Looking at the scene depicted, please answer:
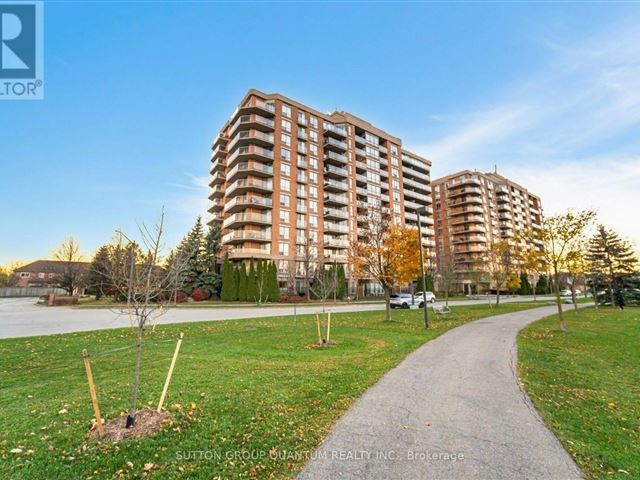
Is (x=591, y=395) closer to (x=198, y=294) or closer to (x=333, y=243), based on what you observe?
(x=198, y=294)

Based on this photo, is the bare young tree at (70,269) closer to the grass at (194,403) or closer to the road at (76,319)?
the road at (76,319)

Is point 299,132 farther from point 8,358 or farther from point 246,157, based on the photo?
point 8,358

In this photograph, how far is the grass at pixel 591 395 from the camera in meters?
4.08

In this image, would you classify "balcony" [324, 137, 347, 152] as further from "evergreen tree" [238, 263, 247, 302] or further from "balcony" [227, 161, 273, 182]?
"evergreen tree" [238, 263, 247, 302]

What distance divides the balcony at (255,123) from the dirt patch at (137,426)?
161 ft

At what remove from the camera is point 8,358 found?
955 centimetres

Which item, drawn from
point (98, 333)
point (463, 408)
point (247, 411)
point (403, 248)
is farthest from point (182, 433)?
point (403, 248)

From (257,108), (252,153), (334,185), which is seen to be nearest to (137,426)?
(252,153)

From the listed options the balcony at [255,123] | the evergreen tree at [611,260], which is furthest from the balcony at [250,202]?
the evergreen tree at [611,260]

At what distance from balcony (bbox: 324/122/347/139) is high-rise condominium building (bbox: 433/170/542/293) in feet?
127

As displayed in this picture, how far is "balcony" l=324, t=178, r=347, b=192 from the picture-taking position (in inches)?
2212

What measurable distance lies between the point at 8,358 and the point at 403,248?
17.6 m

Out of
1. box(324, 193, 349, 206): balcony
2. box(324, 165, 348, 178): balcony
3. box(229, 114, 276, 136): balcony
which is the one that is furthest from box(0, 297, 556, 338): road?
box(324, 165, 348, 178): balcony

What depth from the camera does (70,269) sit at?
46.0m
